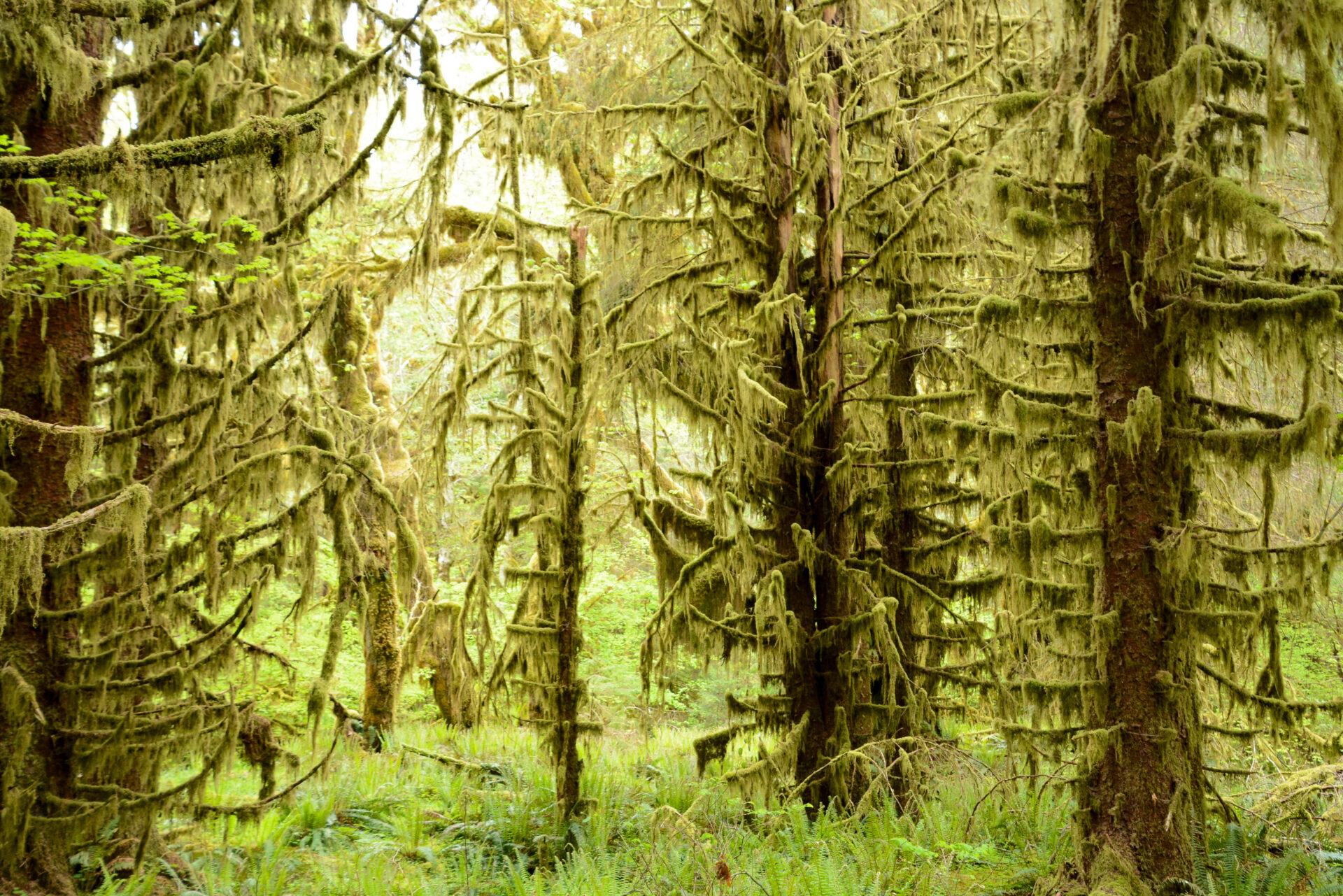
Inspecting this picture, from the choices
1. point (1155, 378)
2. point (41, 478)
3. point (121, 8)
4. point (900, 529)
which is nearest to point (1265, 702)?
point (1155, 378)

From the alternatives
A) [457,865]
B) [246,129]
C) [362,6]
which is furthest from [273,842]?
[362,6]

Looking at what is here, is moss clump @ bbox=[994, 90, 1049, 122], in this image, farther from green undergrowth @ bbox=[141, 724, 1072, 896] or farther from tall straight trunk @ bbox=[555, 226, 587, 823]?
green undergrowth @ bbox=[141, 724, 1072, 896]

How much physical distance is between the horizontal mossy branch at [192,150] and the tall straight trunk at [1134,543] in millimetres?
4942

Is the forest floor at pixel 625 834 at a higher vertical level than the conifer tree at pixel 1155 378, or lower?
lower

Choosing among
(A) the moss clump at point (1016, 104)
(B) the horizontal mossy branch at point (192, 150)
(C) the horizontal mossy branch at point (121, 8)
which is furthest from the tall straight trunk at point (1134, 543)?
(C) the horizontal mossy branch at point (121, 8)

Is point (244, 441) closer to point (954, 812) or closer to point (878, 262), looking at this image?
point (878, 262)

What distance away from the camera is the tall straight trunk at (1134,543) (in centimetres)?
479

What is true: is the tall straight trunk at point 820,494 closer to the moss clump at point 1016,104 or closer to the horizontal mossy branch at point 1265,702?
the moss clump at point 1016,104

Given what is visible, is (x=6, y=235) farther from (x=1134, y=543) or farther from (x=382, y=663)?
(x=382, y=663)

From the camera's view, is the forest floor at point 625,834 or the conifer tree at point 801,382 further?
the conifer tree at point 801,382

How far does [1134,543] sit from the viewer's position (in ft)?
16.4

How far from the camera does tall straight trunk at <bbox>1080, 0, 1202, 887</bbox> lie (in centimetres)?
479

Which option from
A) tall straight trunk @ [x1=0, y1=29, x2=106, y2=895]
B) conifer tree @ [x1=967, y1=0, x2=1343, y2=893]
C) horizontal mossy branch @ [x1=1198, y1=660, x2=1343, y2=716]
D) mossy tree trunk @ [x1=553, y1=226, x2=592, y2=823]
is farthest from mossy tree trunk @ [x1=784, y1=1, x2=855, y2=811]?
tall straight trunk @ [x1=0, y1=29, x2=106, y2=895]

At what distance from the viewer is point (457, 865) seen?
20.8ft
